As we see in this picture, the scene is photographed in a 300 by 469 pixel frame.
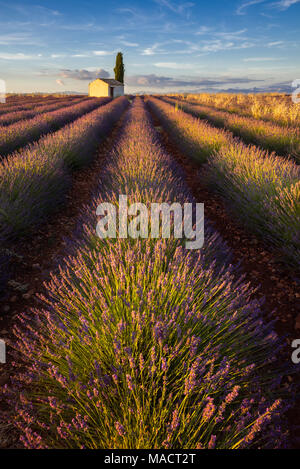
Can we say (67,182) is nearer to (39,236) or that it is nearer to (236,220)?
(39,236)

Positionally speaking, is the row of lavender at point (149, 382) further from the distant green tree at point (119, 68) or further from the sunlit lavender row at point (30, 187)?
the distant green tree at point (119, 68)

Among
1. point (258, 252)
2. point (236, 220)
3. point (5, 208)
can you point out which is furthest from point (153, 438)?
point (236, 220)

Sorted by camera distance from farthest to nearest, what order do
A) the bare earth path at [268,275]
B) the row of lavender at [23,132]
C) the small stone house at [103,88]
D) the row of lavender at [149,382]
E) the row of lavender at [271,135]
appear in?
the small stone house at [103,88] < the row of lavender at [23,132] < the row of lavender at [271,135] < the bare earth path at [268,275] < the row of lavender at [149,382]

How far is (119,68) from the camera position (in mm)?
47594

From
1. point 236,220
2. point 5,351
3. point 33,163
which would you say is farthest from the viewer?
point 33,163

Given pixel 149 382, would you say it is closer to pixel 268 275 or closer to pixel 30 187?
pixel 268 275

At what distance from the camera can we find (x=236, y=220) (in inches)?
165

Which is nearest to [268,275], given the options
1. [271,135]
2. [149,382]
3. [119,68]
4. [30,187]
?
[149,382]

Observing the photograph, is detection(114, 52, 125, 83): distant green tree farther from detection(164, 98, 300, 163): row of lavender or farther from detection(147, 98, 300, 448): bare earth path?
detection(147, 98, 300, 448): bare earth path

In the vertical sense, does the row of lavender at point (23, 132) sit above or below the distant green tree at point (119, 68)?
below

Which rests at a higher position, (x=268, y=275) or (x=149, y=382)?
(x=149, y=382)

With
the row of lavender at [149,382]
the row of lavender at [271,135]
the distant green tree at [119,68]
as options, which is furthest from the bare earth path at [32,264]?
the distant green tree at [119,68]

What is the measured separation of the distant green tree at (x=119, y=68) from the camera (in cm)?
4744
